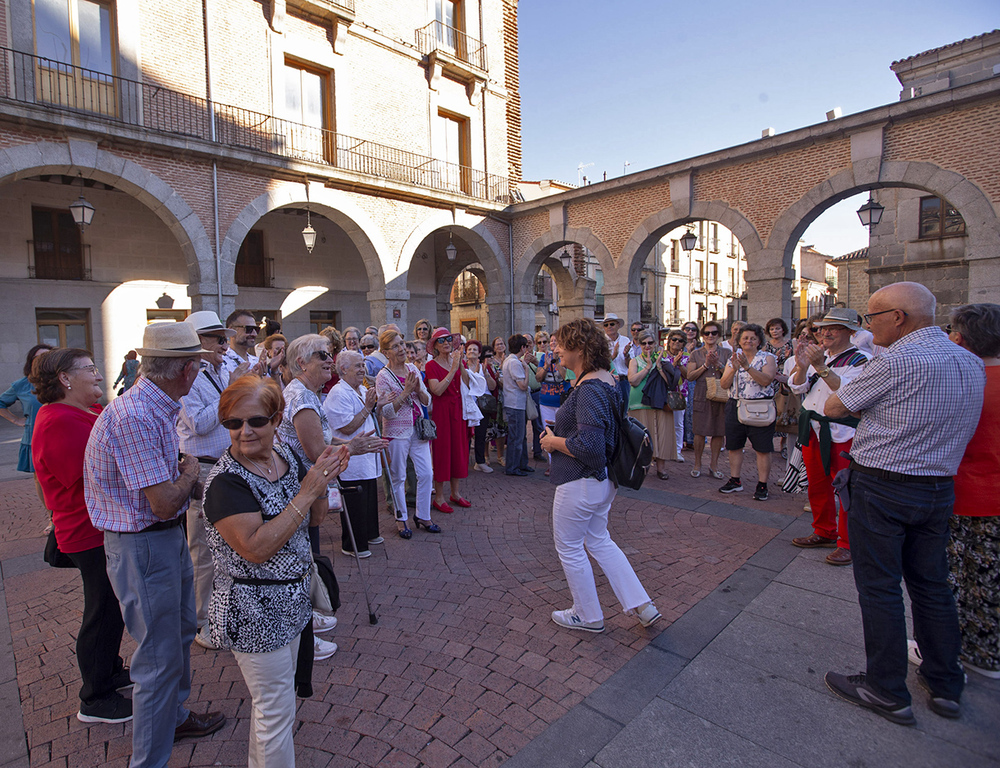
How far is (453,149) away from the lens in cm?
1836

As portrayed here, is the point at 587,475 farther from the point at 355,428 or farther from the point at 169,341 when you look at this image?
the point at 169,341

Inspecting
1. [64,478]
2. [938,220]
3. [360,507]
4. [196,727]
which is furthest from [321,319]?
[938,220]

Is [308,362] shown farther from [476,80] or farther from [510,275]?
[476,80]

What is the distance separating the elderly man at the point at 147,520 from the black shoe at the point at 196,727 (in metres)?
0.36

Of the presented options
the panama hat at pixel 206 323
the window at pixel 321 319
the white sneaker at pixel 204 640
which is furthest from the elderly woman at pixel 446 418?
the window at pixel 321 319

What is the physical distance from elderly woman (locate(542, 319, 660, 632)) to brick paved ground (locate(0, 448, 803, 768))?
0.29 meters

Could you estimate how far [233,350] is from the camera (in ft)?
14.5

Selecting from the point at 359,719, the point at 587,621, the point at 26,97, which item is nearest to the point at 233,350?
the point at 359,719

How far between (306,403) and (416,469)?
2.11 m

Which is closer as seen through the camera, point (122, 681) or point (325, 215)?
point (122, 681)

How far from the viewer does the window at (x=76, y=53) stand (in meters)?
10.8

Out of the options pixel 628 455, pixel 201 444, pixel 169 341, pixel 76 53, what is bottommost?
pixel 628 455

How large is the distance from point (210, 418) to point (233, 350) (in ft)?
4.75

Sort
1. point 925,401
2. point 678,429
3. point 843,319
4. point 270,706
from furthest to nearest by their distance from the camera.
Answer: point 678,429 → point 843,319 → point 925,401 → point 270,706
